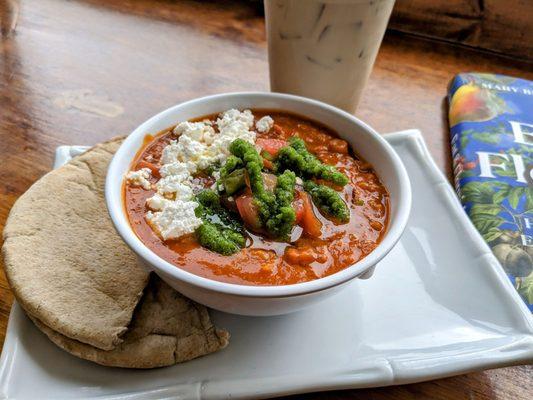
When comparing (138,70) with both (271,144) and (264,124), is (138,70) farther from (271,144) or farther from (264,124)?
(271,144)

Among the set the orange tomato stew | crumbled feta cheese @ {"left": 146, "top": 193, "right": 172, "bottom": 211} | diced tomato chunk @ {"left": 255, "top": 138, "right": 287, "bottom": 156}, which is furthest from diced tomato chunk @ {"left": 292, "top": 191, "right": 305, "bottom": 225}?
crumbled feta cheese @ {"left": 146, "top": 193, "right": 172, "bottom": 211}

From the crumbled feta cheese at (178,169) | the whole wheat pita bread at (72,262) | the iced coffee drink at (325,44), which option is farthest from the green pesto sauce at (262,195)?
the iced coffee drink at (325,44)

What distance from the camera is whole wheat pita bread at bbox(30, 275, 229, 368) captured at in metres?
1.31

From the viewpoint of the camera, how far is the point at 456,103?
2445 millimetres

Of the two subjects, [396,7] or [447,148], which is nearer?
[447,148]

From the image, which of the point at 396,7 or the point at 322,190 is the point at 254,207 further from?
the point at 396,7

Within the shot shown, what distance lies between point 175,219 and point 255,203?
0.23 metres

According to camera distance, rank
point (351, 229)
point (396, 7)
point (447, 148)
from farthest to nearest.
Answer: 1. point (396, 7)
2. point (447, 148)
3. point (351, 229)

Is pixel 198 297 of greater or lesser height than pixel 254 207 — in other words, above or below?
below

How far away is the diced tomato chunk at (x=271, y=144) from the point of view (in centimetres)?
170

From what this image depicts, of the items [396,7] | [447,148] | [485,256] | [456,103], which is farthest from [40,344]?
[396,7]

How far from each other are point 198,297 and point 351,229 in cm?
49

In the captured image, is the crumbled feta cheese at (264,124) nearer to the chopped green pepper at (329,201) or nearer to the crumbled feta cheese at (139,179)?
the chopped green pepper at (329,201)

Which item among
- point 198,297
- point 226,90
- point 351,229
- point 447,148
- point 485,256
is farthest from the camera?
point 226,90
